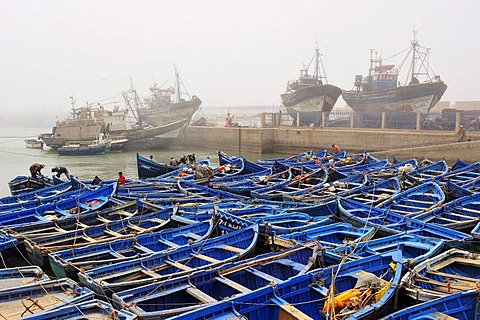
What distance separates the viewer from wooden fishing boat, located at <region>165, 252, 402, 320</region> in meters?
7.39

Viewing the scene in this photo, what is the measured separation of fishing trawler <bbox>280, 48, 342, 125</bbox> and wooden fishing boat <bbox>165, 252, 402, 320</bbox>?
1601 inches

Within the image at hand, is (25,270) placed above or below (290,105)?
below

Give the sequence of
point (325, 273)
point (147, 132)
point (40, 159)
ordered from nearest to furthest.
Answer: point (325, 273) < point (40, 159) < point (147, 132)

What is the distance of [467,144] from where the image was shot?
102 feet

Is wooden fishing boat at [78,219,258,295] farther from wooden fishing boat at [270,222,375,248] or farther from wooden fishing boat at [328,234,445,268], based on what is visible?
wooden fishing boat at [328,234,445,268]

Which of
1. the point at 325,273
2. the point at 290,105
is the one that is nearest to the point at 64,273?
the point at 325,273

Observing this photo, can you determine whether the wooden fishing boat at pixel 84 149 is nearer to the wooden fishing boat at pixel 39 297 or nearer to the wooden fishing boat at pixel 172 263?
the wooden fishing boat at pixel 172 263

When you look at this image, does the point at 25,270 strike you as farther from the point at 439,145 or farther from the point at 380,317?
the point at 439,145

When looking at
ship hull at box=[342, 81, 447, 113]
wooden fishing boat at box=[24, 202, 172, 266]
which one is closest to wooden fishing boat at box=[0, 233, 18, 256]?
wooden fishing boat at box=[24, 202, 172, 266]

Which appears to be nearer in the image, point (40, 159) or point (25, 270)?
point (25, 270)

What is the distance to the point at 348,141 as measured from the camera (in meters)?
39.5

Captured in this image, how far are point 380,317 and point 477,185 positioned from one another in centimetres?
1418

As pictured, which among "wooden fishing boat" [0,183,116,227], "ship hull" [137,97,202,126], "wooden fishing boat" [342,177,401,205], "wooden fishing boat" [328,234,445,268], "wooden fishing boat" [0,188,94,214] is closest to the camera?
"wooden fishing boat" [328,234,445,268]

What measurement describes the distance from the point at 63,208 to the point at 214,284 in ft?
30.3
